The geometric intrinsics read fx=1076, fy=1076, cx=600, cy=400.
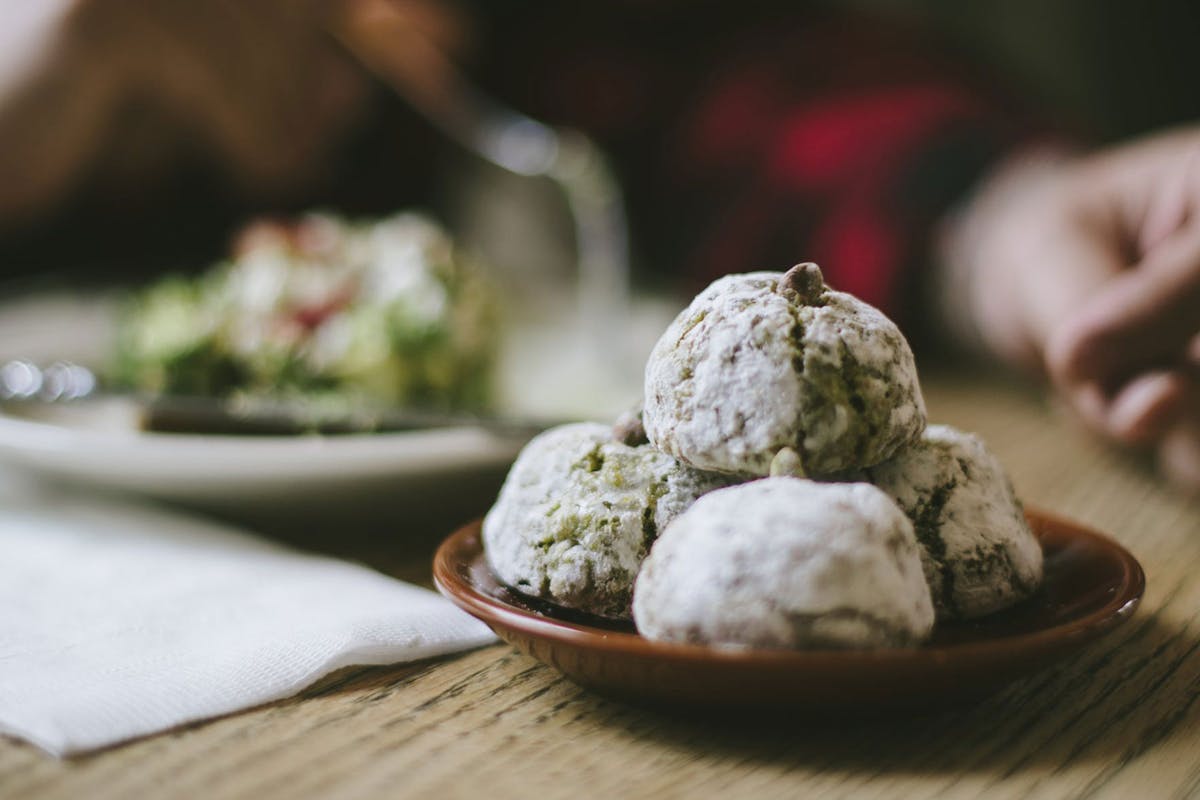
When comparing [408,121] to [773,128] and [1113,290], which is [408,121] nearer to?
[773,128]

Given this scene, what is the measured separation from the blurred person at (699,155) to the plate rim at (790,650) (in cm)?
36

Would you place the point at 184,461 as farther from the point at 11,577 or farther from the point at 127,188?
the point at 127,188

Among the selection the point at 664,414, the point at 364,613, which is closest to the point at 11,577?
the point at 364,613

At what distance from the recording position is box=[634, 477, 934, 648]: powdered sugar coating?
364 mm

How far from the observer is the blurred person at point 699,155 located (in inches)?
33.3

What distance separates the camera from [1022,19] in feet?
7.42

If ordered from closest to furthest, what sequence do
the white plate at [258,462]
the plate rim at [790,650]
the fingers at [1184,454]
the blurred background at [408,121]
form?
the plate rim at [790,650] → the white plate at [258,462] → the fingers at [1184,454] → the blurred background at [408,121]

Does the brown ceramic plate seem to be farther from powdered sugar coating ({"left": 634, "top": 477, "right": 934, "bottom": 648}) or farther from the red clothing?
the red clothing

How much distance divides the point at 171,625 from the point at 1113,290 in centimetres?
63

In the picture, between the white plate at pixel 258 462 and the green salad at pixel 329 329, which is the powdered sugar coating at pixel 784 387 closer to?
the white plate at pixel 258 462

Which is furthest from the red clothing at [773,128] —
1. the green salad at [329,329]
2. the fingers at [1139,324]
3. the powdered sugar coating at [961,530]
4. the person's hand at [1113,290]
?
the powdered sugar coating at [961,530]

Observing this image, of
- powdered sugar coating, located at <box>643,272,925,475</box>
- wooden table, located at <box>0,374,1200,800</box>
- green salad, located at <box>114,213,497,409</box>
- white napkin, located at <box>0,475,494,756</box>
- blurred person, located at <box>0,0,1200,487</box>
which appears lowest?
wooden table, located at <box>0,374,1200,800</box>

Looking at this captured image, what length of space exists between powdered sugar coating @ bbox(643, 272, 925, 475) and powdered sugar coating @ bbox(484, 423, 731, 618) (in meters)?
0.02

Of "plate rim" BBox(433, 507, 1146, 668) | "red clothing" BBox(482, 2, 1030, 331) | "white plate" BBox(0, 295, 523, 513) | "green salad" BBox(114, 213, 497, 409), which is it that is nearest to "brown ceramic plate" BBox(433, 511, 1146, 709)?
"plate rim" BBox(433, 507, 1146, 668)
